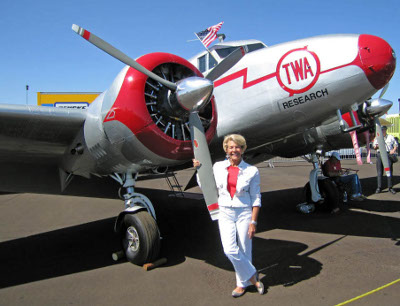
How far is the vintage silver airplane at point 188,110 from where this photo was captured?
4.01 metres

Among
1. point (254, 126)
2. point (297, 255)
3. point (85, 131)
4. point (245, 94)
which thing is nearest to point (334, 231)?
point (297, 255)

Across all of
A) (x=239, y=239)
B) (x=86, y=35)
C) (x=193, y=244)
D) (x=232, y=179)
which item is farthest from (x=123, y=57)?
(x=193, y=244)

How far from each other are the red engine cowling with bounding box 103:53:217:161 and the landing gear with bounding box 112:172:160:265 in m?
0.75

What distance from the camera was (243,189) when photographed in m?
3.22

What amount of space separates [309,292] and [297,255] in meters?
1.23

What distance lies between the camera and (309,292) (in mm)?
Result: 3301

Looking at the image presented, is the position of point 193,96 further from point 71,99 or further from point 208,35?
point 71,99

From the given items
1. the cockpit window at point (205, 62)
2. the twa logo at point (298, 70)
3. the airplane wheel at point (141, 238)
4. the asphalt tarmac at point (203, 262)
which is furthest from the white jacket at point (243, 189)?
the cockpit window at point (205, 62)

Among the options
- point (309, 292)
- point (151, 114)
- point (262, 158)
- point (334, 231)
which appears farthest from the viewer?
point (262, 158)

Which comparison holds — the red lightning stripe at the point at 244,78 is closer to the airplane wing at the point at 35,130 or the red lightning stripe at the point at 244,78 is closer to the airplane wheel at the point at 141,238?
the airplane wing at the point at 35,130

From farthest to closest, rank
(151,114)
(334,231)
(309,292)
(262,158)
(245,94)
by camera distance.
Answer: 1. (262,158)
2. (334,231)
3. (245,94)
4. (151,114)
5. (309,292)

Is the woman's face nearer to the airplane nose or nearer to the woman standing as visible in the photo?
the woman standing

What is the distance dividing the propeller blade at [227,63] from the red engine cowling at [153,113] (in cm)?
49

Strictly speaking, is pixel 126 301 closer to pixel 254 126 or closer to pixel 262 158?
pixel 254 126
